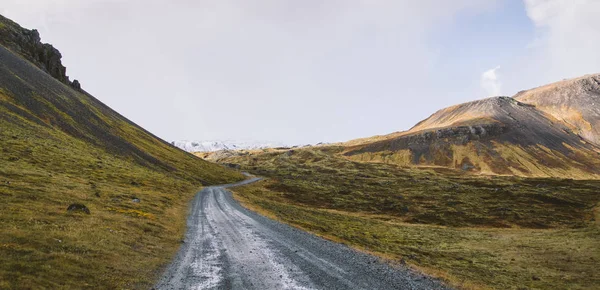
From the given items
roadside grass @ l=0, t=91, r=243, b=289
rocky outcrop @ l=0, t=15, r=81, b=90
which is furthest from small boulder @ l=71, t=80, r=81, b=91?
roadside grass @ l=0, t=91, r=243, b=289

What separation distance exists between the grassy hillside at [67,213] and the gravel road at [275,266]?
1891mm

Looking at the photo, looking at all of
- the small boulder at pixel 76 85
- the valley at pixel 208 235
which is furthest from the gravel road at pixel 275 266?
the small boulder at pixel 76 85

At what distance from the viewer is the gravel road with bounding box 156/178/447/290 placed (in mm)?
15852

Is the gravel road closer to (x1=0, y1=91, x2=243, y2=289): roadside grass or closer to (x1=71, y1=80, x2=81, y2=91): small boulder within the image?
(x1=0, y1=91, x2=243, y2=289): roadside grass

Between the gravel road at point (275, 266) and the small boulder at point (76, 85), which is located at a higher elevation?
the small boulder at point (76, 85)

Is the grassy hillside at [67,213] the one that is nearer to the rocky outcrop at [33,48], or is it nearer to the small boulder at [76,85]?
the rocky outcrop at [33,48]

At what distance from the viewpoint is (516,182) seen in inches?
5910

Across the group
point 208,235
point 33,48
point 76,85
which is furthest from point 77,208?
point 76,85

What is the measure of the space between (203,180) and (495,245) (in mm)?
90263

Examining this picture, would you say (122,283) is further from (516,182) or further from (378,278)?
(516,182)

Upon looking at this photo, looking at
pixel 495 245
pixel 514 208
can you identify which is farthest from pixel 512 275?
pixel 514 208

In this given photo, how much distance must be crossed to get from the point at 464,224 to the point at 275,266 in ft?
236

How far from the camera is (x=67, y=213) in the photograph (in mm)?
25703

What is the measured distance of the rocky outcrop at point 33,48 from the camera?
134 meters
